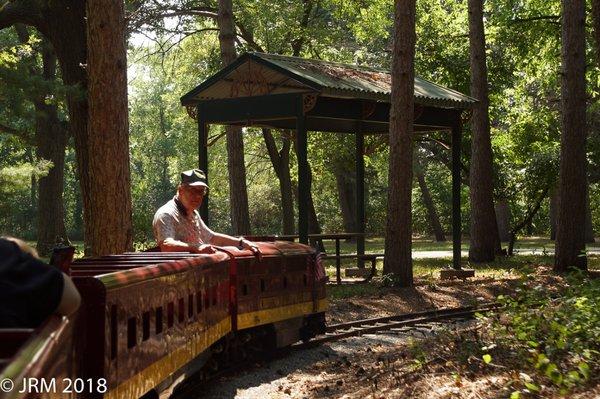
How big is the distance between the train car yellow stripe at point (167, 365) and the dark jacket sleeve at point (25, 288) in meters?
1.54

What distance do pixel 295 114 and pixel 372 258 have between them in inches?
148

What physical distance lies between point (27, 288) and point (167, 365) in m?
3.66

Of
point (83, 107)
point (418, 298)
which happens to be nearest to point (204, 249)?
point (418, 298)

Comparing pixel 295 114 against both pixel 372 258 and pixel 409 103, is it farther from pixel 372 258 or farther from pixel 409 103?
pixel 372 258

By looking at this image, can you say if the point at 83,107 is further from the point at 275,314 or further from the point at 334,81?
the point at 275,314

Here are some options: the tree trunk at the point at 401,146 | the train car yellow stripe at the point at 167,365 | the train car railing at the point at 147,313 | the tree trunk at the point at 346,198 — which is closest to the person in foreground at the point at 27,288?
the train car railing at the point at 147,313

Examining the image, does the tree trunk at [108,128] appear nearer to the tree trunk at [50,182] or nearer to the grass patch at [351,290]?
the grass patch at [351,290]

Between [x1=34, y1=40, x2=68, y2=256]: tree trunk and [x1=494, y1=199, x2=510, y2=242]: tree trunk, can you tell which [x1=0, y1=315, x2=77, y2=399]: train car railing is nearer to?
[x1=34, y1=40, x2=68, y2=256]: tree trunk

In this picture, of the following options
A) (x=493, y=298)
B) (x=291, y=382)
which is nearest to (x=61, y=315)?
(x=291, y=382)

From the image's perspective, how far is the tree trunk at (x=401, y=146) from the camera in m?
19.5

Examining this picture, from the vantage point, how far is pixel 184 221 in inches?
420

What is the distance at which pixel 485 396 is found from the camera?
7.96 metres

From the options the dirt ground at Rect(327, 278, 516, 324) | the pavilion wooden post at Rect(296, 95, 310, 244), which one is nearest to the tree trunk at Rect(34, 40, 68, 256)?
the pavilion wooden post at Rect(296, 95, 310, 244)

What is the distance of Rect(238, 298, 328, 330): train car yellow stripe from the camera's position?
1098 cm
